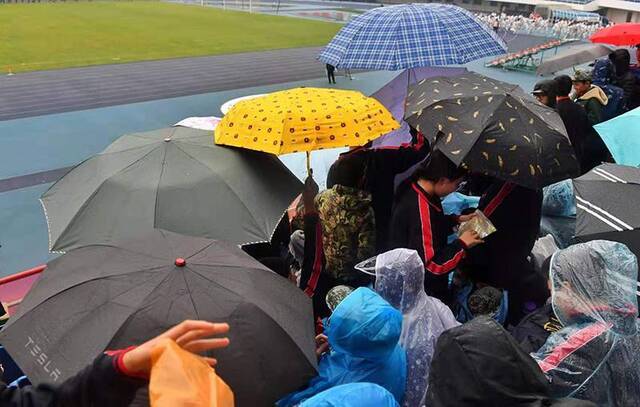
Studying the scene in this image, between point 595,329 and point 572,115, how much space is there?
3.33 meters

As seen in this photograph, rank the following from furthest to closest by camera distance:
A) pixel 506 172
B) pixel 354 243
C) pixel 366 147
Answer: pixel 366 147
pixel 354 243
pixel 506 172

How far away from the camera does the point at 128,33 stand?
18.9 meters

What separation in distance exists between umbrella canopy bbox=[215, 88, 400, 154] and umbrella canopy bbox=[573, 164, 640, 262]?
3.54ft

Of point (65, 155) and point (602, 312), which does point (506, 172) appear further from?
point (65, 155)

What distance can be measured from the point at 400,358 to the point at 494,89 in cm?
172

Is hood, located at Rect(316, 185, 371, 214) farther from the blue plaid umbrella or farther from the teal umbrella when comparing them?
the teal umbrella

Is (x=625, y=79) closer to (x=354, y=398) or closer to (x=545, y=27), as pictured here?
(x=354, y=398)

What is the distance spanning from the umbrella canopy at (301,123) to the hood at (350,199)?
24cm

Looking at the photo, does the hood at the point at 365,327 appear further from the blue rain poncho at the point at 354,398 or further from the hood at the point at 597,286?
the hood at the point at 597,286

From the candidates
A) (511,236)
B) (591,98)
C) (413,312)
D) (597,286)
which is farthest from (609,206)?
(591,98)

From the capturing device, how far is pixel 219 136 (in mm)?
3008

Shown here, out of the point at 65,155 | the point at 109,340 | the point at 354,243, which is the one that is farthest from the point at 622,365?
the point at 65,155

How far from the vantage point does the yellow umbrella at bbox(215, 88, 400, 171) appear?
277 centimetres

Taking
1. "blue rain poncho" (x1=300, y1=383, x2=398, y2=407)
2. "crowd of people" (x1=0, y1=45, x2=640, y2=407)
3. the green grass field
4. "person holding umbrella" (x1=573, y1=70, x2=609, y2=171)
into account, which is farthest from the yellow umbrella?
the green grass field
